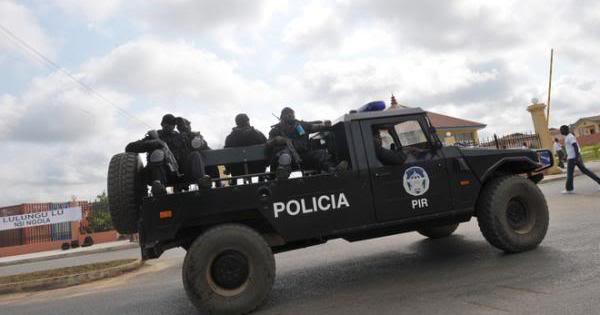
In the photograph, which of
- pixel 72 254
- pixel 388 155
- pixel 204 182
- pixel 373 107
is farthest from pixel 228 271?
pixel 72 254

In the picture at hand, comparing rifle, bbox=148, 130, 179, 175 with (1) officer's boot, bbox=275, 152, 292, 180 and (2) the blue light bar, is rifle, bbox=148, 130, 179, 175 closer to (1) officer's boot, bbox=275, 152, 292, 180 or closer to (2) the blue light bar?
(1) officer's boot, bbox=275, 152, 292, 180

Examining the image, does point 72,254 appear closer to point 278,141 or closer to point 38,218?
point 38,218

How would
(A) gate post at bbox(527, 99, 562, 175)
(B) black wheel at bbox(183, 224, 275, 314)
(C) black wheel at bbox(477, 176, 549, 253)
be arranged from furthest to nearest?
(A) gate post at bbox(527, 99, 562, 175)
(C) black wheel at bbox(477, 176, 549, 253)
(B) black wheel at bbox(183, 224, 275, 314)

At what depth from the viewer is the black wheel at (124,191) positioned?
432cm

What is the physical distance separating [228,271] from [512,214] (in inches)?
140

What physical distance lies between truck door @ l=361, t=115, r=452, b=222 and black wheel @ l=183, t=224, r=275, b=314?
56.7 inches

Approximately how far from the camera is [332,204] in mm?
4574

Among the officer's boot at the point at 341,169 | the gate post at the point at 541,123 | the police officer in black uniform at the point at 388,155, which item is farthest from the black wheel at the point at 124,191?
the gate post at the point at 541,123

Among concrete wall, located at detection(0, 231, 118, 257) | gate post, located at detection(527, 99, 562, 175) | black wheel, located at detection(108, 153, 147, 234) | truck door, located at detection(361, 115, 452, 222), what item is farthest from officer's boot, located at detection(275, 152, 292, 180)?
gate post, located at detection(527, 99, 562, 175)

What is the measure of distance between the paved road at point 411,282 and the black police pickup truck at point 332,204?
53 centimetres

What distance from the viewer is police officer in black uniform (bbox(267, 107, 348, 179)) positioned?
4684 millimetres

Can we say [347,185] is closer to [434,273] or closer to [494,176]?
[434,273]

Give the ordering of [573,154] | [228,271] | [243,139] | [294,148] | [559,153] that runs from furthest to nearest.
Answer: [559,153] → [573,154] → [243,139] → [294,148] → [228,271]

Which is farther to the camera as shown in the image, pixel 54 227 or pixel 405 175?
pixel 54 227
